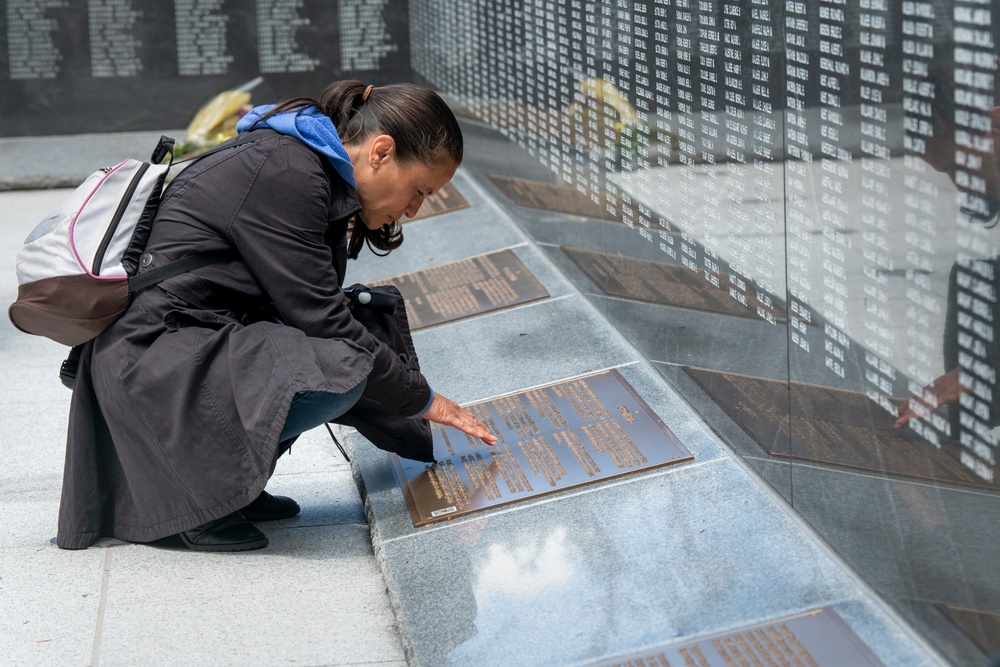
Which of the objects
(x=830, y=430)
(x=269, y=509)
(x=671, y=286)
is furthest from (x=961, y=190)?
(x=269, y=509)

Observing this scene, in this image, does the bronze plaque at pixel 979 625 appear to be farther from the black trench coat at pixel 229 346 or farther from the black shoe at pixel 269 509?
the black shoe at pixel 269 509

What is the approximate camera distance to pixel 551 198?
5.34 m

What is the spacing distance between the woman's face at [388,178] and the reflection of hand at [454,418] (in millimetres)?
546

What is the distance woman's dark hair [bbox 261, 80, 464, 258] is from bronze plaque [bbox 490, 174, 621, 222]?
4.93 ft

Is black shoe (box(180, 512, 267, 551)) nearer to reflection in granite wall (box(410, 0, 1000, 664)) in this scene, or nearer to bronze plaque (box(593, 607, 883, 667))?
bronze plaque (box(593, 607, 883, 667))

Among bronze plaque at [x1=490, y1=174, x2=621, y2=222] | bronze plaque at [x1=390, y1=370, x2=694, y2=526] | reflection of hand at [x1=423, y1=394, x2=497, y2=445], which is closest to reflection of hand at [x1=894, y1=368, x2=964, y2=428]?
bronze plaque at [x1=390, y1=370, x2=694, y2=526]

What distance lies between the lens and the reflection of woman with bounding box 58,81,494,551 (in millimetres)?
2807

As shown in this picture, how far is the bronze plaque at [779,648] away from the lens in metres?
2.24

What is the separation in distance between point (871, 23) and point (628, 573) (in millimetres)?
1392

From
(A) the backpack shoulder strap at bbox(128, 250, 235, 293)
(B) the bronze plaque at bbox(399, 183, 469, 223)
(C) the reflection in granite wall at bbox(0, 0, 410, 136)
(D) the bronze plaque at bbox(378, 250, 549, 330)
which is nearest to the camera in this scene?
(A) the backpack shoulder strap at bbox(128, 250, 235, 293)

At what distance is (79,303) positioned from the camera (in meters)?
2.86

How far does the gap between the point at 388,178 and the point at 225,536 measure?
112 centimetres

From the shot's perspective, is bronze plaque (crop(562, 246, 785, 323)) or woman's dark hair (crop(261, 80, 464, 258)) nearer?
woman's dark hair (crop(261, 80, 464, 258))

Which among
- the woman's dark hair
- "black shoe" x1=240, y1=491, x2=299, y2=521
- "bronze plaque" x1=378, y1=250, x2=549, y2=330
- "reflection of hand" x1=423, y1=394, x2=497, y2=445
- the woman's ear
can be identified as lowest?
"black shoe" x1=240, y1=491, x2=299, y2=521
